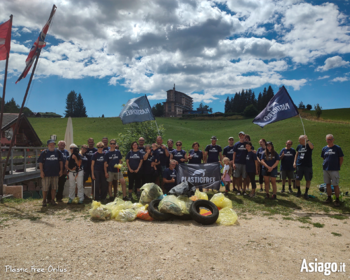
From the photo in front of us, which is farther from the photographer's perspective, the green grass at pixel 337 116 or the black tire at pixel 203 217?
the green grass at pixel 337 116

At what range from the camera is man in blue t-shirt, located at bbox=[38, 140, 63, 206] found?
7074mm

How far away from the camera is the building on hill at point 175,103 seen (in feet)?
380

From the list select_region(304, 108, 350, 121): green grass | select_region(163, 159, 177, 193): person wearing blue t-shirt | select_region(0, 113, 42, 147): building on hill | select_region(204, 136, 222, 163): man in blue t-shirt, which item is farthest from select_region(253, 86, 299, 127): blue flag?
select_region(304, 108, 350, 121): green grass

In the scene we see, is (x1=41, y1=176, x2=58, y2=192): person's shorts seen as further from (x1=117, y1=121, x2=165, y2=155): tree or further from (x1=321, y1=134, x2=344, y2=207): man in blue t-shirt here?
(x1=321, y1=134, x2=344, y2=207): man in blue t-shirt

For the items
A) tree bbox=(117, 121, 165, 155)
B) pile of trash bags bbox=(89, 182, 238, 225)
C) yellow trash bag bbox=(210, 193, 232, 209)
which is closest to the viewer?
pile of trash bags bbox=(89, 182, 238, 225)

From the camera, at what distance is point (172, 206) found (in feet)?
18.0

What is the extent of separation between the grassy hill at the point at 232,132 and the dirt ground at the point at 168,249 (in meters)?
7.83

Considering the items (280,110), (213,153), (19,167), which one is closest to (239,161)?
(213,153)

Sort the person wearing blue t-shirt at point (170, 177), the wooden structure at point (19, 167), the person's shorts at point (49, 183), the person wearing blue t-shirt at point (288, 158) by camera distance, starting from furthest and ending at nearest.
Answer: the wooden structure at point (19, 167) → the person wearing blue t-shirt at point (288, 158) → the person wearing blue t-shirt at point (170, 177) → the person's shorts at point (49, 183)

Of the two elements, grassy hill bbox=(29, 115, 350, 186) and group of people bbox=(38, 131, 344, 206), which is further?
grassy hill bbox=(29, 115, 350, 186)

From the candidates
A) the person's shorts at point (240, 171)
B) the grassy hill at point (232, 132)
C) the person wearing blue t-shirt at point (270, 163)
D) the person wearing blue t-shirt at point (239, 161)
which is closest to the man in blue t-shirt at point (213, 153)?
the person wearing blue t-shirt at point (239, 161)

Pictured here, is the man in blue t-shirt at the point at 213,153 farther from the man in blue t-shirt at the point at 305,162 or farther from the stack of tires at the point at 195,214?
the stack of tires at the point at 195,214

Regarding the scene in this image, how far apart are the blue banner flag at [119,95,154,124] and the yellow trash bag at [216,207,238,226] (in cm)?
568

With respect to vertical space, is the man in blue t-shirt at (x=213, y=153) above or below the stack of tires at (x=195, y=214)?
above
